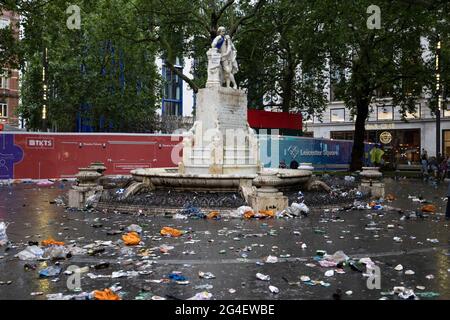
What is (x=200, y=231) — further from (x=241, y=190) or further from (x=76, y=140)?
(x=76, y=140)

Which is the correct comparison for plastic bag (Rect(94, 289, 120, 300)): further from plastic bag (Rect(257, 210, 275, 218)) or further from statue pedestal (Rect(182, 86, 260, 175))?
statue pedestal (Rect(182, 86, 260, 175))

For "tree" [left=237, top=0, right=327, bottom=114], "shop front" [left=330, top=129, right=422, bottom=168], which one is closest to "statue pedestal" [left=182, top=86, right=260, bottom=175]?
"tree" [left=237, top=0, right=327, bottom=114]

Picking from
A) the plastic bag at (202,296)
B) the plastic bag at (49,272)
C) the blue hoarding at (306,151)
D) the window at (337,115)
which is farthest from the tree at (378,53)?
the window at (337,115)

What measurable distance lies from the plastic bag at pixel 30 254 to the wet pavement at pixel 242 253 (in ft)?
0.39

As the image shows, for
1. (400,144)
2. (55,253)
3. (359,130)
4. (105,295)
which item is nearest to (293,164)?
(359,130)

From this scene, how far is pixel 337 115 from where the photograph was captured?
176ft

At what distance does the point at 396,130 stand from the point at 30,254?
46.7m

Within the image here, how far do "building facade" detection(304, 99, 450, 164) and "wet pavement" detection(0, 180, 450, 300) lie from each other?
120 feet

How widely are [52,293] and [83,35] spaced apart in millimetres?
33573

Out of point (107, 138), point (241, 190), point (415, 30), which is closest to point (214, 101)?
point (241, 190)

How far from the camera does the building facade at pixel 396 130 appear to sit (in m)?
45.8

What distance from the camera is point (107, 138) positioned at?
84.9 ft

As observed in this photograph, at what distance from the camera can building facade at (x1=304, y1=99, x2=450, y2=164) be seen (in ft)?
150

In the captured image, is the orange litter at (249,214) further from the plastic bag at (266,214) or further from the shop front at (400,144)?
the shop front at (400,144)
